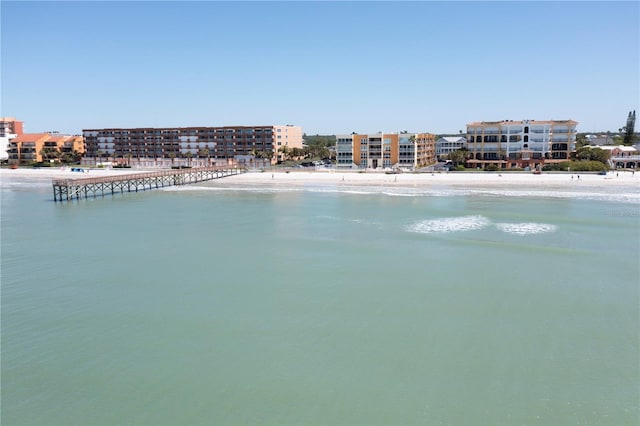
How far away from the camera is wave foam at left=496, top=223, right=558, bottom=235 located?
30.7 meters

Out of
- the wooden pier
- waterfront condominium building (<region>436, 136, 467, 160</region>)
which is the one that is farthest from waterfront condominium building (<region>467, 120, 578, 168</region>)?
the wooden pier

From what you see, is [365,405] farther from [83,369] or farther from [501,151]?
[501,151]

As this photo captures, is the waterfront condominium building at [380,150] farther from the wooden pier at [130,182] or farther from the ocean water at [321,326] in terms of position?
the ocean water at [321,326]

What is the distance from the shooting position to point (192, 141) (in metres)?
109

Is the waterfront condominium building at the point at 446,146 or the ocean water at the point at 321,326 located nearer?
the ocean water at the point at 321,326

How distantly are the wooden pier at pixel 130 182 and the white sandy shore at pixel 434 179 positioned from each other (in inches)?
183

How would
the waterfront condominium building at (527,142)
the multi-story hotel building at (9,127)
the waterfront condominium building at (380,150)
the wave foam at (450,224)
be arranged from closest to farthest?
the wave foam at (450,224) → the waterfront condominium building at (527,142) → the waterfront condominium building at (380,150) → the multi-story hotel building at (9,127)

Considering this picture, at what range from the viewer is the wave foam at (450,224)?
31.2m

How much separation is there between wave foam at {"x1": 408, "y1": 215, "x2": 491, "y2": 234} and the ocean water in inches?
15.4

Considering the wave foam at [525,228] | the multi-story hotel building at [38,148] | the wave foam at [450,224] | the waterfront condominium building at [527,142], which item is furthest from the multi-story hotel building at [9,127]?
the wave foam at [525,228]

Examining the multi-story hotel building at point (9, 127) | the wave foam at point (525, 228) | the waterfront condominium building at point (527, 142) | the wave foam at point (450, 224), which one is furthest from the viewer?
the multi-story hotel building at point (9, 127)

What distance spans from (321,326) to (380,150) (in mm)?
74456

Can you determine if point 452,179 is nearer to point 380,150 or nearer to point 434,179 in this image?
point 434,179

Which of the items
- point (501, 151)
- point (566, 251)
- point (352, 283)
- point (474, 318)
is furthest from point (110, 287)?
point (501, 151)
